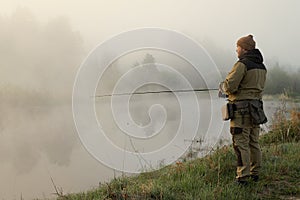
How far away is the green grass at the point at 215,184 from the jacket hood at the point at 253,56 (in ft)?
5.25

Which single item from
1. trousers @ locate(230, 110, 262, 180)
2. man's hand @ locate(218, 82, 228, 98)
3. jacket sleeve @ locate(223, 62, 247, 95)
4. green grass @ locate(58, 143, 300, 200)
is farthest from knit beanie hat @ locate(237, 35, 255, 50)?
green grass @ locate(58, 143, 300, 200)

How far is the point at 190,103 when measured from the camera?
5293 mm

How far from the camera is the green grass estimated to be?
11.3 ft

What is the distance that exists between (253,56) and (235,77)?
0.42 m

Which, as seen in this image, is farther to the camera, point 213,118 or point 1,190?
point 1,190

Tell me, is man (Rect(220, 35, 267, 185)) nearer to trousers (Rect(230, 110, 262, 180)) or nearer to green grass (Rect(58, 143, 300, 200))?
trousers (Rect(230, 110, 262, 180))

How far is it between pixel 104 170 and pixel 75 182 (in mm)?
836

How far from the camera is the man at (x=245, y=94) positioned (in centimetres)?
380

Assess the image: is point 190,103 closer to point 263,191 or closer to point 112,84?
point 112,84

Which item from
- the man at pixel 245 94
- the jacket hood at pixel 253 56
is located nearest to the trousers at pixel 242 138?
the man at pixel 245 94

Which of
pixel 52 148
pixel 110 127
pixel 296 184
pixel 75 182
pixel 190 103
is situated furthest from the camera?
pixel 52 148

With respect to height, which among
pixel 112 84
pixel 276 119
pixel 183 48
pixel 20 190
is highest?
pixel 183 48

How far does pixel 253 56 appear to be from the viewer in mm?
3889

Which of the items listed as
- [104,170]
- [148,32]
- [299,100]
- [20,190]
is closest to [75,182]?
[104,170]
